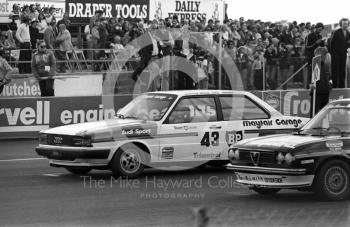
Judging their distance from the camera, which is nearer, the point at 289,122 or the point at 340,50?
the point at 289,122

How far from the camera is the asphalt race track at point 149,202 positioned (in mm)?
9211

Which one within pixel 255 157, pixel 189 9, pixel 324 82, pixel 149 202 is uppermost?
pixel 189 9

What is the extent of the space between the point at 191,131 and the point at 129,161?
1.22 m

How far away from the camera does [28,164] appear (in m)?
15.1

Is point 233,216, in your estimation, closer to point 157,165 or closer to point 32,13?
point 157,165

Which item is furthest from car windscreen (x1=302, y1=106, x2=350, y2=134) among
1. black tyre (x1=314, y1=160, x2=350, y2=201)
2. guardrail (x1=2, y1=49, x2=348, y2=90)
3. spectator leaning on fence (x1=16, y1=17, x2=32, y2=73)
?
spectator leaning on fence (x1=16, y1=17, x2=32, y2=73)

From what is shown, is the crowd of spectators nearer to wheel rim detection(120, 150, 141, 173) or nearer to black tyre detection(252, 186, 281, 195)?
wheel rim detection(120, 150, 141, 173)

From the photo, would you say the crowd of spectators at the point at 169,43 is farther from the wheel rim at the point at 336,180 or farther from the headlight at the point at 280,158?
the wheel rim at the point at 336,180

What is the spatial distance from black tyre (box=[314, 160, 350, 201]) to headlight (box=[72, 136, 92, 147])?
3774 millimetres

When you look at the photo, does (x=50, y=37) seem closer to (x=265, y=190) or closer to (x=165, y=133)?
(x=165, y=133)

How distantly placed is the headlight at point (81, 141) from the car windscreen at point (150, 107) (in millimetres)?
1223

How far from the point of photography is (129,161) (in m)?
12.7

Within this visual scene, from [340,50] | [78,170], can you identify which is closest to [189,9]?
[340,50]

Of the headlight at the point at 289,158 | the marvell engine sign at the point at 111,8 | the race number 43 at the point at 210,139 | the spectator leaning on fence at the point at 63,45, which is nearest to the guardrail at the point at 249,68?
the spectator leaning on fence at the point at 63,45
